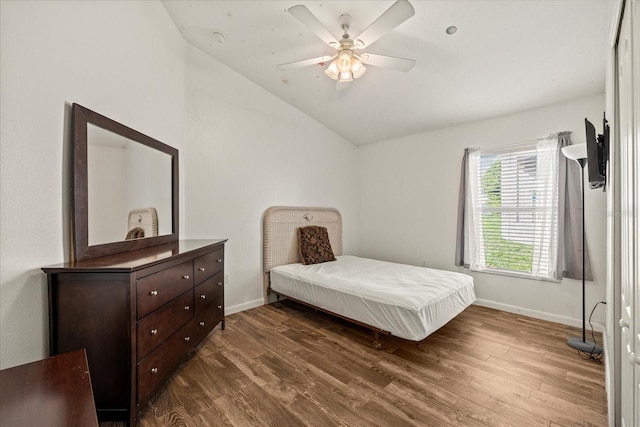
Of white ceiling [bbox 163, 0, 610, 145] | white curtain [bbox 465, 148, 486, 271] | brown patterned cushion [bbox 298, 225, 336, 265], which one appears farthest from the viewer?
brown patterned cushion [bbox 298, 225, 336, 265]

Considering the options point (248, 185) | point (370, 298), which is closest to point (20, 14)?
point (248, 185)

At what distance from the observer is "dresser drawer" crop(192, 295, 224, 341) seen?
7.06ft

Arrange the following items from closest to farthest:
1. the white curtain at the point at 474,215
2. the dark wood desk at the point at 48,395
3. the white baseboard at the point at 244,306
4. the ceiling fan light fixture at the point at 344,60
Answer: the dark wood desk at the point at 48,395, the ceiling fan light fixture at the point at 344,60, the white baseboard at the point at 244,306, the white curtain at the point at 474,215

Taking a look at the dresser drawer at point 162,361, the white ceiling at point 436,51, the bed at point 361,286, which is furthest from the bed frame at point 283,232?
the white ceiling at point 436,51

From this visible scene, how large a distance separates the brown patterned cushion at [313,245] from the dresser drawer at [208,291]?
1208 mm

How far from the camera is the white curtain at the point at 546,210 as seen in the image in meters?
2.87

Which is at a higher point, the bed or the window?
the window

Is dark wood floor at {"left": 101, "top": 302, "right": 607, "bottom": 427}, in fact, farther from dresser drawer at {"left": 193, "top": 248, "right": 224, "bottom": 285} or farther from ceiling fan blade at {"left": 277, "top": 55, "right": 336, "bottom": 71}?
ceiling fan blade at {"left": 277, "top": 55, "right": 336, "bottom": 71}

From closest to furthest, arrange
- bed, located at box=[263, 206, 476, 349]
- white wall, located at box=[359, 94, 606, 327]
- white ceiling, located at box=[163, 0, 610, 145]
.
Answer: white ceiling, located at box=[163, 0, 610, 145]
bed, located at box=[263, 206, 476, 349]
white wall, located at box=[359, 94, 606, 327]

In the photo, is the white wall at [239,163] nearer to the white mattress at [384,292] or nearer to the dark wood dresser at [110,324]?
the white mattress at [384,292]

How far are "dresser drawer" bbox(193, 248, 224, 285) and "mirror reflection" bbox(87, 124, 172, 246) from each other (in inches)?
19.1

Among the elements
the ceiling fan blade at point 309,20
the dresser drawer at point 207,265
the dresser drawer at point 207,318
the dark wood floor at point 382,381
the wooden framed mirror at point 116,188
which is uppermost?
the ceiling fan blade at point 309,20

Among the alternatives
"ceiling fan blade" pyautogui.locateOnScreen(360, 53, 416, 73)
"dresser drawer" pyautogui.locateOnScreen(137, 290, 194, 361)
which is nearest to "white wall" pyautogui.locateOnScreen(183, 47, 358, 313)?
"dresser drawer" pyautogui.locateOnScreen(137, 290, 194, 361)

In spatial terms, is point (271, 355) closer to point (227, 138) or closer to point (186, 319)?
point (186, 319)
